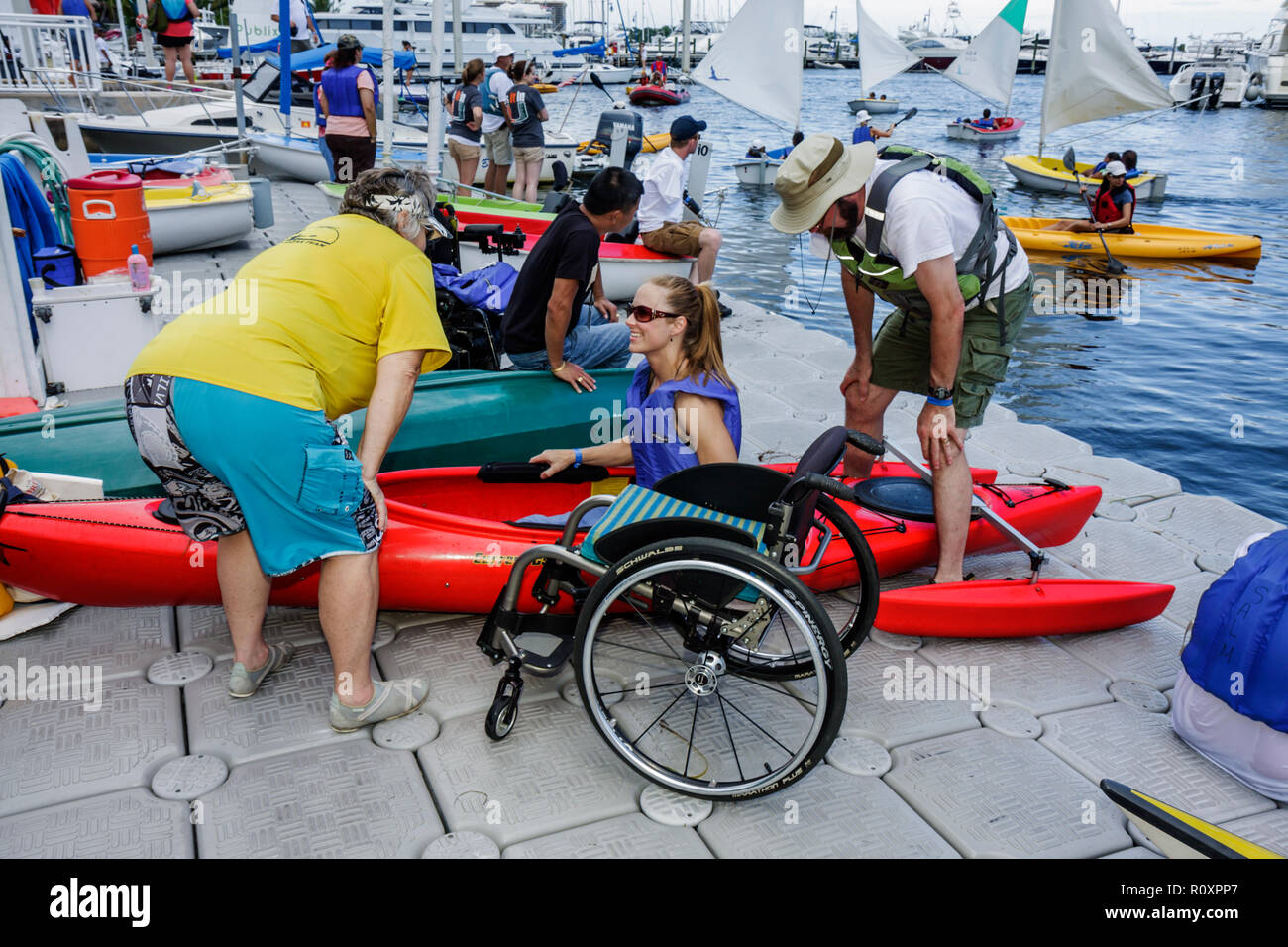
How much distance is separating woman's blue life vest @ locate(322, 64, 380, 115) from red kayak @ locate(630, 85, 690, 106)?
35.2 metres

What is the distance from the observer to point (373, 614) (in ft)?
8.63

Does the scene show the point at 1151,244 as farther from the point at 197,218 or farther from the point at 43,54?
the point at 43,54

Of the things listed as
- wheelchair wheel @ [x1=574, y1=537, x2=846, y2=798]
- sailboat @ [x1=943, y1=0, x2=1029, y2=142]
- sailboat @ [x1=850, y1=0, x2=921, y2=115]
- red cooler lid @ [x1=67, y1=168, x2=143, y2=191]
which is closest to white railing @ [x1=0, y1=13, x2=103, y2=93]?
red cooler lid @ [x1=67, y1=168, x2=143, y2=191]

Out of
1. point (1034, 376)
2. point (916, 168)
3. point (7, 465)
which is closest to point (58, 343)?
point (7, 465)

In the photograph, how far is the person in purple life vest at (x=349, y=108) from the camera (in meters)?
9.09

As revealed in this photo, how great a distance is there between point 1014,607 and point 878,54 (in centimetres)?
1627

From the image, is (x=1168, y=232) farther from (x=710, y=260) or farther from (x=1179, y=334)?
(x=710, y=260)

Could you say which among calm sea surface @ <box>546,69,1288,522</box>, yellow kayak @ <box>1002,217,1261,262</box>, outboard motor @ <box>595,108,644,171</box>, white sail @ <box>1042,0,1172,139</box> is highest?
white sail @ <box>1042,0,1172,139</box>

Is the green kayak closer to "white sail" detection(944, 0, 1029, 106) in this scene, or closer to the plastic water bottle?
the plastic water bottle

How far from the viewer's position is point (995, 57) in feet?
60.5

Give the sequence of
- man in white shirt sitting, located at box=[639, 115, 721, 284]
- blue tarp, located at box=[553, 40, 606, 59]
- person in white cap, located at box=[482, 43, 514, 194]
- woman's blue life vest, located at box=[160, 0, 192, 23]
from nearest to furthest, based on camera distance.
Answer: man in white shirt sitting, located at box=[639, 115, 721, 284] → person in white cap, located at box=[482, 43, 514, 194] → woman's blue life vest, located at box=[160, 0, 192, 23] → blue tarp, located at box=[553, 40, 606, 59]

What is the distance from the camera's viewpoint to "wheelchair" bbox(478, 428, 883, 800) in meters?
2.28

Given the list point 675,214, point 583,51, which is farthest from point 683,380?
point 583,51

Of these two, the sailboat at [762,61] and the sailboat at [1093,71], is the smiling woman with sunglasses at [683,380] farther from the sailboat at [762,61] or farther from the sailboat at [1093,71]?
the sailboat at [1093,71]
